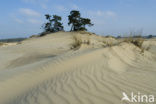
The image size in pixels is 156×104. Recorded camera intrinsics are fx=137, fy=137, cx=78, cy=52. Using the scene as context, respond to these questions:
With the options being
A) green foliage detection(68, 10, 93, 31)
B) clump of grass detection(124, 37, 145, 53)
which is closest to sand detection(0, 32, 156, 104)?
clump of grass detection(124, 37, 145, 53)

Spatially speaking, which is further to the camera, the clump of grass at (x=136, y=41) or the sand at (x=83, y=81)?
the clump of grass at (x=136, y=41)

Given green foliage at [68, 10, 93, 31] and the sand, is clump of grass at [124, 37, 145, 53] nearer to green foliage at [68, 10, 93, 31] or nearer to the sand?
the sand

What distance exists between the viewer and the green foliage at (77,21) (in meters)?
20.6

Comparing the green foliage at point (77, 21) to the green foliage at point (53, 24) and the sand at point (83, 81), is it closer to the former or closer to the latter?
the green foliage at point (53, 24)

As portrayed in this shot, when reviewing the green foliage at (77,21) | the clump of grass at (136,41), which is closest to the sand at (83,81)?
the clump of grass at (136,41)

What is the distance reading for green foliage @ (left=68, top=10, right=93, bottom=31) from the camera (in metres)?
20.6

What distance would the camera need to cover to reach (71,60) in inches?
164

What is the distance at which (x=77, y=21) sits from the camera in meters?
20.9

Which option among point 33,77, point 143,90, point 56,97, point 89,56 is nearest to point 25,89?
point 33,77

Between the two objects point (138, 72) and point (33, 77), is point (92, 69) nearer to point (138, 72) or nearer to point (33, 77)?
point (138, 72)

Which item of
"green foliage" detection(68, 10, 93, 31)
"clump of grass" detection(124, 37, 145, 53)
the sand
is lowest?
the sand

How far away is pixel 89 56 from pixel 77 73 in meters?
1.11

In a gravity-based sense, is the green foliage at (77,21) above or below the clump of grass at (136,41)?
above

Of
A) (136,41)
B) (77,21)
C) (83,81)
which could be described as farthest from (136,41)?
(77,21)
